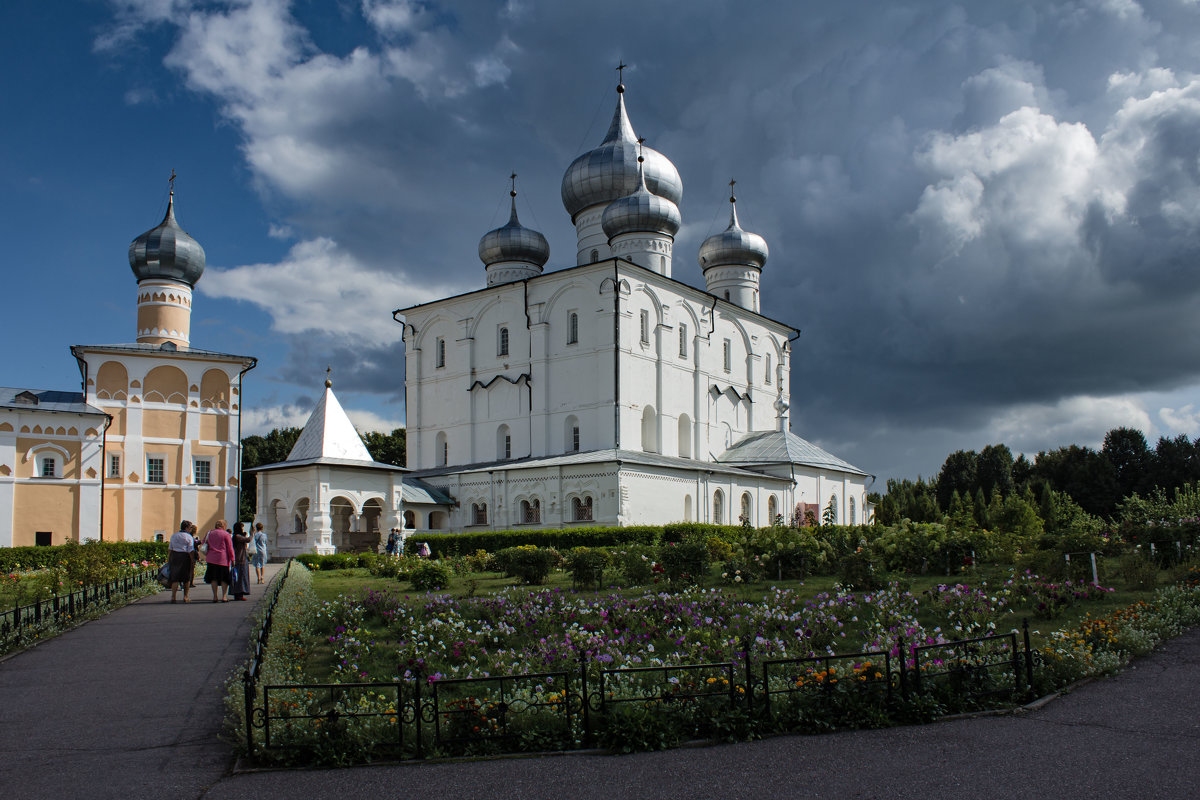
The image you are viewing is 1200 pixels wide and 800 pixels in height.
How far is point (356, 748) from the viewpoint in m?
6.29

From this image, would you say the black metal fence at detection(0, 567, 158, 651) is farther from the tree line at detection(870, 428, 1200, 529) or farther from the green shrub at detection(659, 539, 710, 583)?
the tree line at detection(870, 428, 1200, 529)

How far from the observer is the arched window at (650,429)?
32719 millimetres

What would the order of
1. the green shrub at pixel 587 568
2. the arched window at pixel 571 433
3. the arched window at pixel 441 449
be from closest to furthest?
the green shrub at pixel 587 568, the arched window at pixel 571 433, the arched window at pixel 441 449

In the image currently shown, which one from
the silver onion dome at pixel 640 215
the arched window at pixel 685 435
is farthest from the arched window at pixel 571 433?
the silver onion dome at pixel 640 215

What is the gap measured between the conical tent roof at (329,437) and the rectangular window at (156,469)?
3659 millimetres

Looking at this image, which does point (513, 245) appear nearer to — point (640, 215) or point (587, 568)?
point (640, 215)

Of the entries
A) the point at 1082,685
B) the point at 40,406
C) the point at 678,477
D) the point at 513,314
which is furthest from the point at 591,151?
the point at 1082,685

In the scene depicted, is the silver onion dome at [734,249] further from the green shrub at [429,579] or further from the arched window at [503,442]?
the green shrub at [429,579]

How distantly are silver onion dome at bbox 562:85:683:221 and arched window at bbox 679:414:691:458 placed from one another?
8.83 metres

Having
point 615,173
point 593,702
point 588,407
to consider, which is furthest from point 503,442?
point 593,702

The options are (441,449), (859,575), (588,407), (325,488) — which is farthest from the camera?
(441,449)

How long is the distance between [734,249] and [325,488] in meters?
20.7

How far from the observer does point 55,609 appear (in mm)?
11820

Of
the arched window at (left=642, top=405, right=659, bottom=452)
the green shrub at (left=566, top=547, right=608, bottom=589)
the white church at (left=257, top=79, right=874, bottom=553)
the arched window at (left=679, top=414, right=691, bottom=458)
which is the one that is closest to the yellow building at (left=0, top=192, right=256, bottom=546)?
the white church at (left=257, top=79, right=874, bottom=553)
